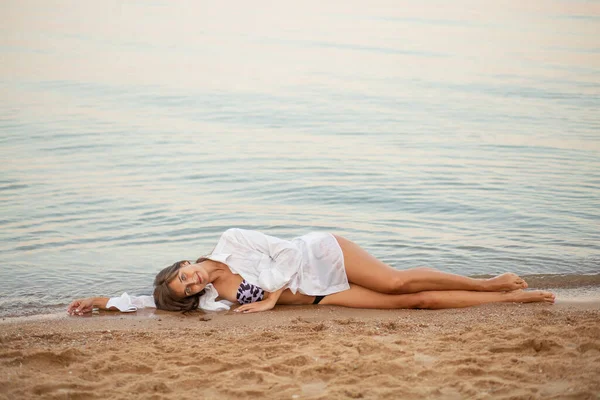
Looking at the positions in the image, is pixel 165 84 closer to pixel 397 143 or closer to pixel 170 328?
pixel 397 143

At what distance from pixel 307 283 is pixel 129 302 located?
1508 millimetres

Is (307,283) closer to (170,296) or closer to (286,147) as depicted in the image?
→ (170,296)

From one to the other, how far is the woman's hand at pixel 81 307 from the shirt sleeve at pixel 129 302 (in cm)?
14

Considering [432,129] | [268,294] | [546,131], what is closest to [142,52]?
[432,129]

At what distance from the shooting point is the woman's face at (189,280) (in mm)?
6230

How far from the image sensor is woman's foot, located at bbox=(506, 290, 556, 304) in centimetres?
645

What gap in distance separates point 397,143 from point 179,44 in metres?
12.1

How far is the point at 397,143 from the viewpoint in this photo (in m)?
13.7

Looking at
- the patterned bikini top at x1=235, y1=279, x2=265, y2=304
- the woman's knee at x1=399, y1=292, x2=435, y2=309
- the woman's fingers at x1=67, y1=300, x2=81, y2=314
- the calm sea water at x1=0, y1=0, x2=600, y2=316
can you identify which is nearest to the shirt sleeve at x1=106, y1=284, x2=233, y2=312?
the patterned bikini top at x1=235, y1=279, x2=265, y2=304

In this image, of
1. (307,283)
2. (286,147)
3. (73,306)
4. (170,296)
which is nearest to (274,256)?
(307,283)

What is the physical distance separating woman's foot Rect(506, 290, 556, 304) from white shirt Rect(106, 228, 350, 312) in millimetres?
1390

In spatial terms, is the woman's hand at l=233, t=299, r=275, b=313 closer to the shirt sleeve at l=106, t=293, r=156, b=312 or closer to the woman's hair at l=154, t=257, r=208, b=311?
the woman's hair at l=154, t=257, r=208, b=311

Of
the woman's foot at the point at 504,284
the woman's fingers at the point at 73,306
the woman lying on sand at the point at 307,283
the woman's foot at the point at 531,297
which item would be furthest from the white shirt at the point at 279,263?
the woman's foot at the point at 531,297

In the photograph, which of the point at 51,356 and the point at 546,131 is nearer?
the point at 51,356
